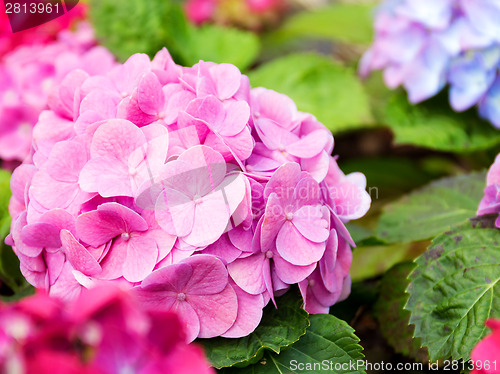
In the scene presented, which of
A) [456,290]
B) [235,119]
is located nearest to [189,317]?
[235,119]

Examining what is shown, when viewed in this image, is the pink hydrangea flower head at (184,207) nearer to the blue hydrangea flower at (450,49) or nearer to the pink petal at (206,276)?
the pink petal at (206,276)

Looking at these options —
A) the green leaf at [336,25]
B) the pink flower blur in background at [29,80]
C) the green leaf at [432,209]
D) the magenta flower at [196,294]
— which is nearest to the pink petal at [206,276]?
the magenta flower at [196,294]

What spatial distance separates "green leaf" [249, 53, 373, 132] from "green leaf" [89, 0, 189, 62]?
0.21 meters

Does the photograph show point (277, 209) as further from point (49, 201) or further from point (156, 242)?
point (49, 201)

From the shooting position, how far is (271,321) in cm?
64

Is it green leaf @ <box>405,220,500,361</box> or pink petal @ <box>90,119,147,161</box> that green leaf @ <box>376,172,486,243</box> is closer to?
green leaf @ <box>405,220,500,361</box>

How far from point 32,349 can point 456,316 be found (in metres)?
0.52

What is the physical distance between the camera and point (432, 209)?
88 centimetres

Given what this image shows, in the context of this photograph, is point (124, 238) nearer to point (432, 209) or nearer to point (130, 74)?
point (130, 74)

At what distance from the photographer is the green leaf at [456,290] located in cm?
64

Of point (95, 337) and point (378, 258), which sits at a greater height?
point (95, 337)

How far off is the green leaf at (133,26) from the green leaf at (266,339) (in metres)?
0.62

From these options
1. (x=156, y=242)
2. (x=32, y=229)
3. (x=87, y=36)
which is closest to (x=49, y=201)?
(x=32, y=229)

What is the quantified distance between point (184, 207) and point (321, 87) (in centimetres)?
67
